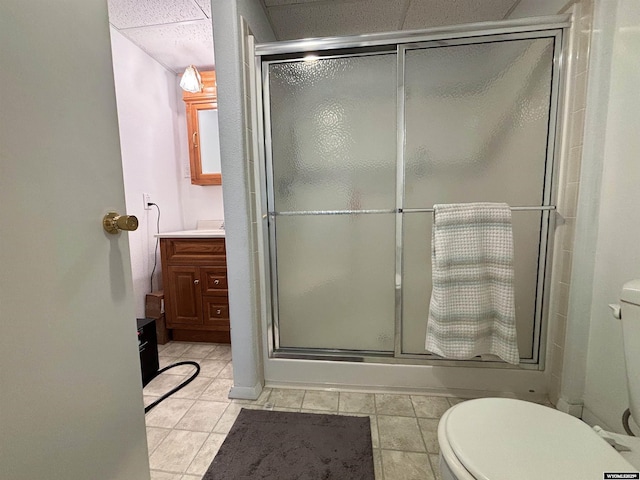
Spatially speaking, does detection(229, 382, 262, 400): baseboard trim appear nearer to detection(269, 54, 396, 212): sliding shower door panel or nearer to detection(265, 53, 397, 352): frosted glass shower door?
detection(265, 53, 397, 352): frosted glass shower door

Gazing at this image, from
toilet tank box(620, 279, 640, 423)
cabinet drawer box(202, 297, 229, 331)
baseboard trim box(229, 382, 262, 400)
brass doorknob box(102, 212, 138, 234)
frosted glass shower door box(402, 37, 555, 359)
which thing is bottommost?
baseboard trim box(229, 382, 262, 400)

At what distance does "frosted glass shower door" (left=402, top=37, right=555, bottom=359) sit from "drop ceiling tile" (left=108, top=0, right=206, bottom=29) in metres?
1.39

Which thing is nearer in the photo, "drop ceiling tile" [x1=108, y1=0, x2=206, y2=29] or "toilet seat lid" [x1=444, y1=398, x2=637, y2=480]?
"toilet seat lid" [x1=444, y1=398, x2=637, y2=480]

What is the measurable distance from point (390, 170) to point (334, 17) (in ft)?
3.89

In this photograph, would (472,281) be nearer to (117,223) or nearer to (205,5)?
(117,223)

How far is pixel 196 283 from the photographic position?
6.73 ft

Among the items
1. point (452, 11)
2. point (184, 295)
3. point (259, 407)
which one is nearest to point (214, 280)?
point (184, 295)

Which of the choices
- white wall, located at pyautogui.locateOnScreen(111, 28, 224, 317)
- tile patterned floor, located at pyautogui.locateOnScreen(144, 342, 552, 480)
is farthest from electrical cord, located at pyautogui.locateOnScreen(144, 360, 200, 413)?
white wall, located at pyautogui.locateOnScreen(111, 28, 224, 317)

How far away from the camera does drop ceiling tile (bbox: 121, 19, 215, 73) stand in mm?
1886

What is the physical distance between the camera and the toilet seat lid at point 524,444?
0.61 metres

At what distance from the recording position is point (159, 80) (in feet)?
7.47

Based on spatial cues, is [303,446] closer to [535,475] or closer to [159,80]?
[535,475]

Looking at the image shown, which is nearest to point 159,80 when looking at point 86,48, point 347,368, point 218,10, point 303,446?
point 218,10

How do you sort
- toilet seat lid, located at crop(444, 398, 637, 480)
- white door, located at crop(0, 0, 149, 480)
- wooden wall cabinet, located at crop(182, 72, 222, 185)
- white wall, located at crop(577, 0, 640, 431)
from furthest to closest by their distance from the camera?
wooden wall cabinet, located at crop(182, 72, 222, 185)
white wall, located at crop(577, 0, 640, 431)
toilet seat lid, located at crop(444, 398, 637, 480)
white door, located at crop(0, 0, 149, 480)
